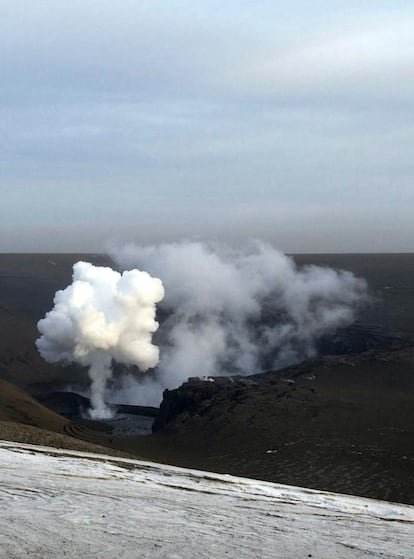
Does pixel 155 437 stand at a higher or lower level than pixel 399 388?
lower

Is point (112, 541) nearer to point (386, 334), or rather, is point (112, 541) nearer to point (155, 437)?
point (155, 437)

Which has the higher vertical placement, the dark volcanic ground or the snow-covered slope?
the snow-covered slope

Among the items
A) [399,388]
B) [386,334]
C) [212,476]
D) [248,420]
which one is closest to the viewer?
[212,476]

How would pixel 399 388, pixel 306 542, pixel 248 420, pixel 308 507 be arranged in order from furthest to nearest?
1. pixel 399 388
2. pixel 248 420
3. pixel 308 507
4. pixel 306 542

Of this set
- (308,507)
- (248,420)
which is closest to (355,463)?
(248,420)

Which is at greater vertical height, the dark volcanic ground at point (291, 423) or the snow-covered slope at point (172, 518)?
the snow-covered slope at point (172, 518)
